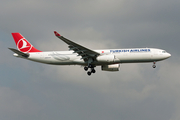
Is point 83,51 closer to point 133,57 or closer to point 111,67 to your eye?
point 111,67

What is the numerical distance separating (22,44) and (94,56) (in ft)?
51.8

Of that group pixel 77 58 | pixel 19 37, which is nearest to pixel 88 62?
pixel 77 58

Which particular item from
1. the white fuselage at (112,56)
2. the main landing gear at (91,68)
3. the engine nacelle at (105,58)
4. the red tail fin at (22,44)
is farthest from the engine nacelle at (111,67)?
the red tail fin at (22,44)

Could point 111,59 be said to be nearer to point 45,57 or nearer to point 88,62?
point 88,62

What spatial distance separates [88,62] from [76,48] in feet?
13.1

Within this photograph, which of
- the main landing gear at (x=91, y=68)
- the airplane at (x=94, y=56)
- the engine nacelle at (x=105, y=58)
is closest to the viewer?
the engine nacelle at (x=105, y=58)

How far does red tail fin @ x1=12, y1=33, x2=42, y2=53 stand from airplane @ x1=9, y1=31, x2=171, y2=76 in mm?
811

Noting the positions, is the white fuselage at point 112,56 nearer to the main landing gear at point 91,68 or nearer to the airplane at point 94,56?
the airplane at point 94,56

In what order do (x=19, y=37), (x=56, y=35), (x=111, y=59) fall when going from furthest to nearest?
1. (x=19, y=37)
2. (x=111, y=59)
3. (x=56, y=35)

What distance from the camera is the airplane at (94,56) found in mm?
57594

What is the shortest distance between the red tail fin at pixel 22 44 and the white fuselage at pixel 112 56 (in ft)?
12.2

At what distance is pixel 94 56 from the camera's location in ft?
192

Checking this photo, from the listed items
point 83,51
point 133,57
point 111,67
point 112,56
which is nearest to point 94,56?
point 83,51

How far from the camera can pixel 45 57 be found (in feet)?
202
